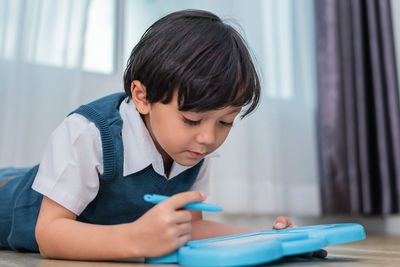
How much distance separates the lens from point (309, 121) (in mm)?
1947

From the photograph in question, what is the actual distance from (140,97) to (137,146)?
0.30 feet

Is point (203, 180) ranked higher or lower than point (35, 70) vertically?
lower

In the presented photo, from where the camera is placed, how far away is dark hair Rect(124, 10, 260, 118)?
75 centimetres

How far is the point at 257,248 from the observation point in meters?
0.59

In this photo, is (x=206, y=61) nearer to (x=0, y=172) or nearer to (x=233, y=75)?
(x=233, y=75)

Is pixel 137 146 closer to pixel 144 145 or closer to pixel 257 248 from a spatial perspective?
pixel 144 145

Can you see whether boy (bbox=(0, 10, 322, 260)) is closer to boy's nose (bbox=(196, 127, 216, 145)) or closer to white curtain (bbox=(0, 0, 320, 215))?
boy's nose (bbox=(196, 127, 216, 145))

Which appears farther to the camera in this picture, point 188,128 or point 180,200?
point 188,128

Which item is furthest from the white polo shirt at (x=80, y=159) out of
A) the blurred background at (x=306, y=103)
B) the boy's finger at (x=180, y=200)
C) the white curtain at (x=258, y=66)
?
the blurred background at (x=306, y=103)

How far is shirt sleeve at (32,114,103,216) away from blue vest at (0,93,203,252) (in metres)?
0.02

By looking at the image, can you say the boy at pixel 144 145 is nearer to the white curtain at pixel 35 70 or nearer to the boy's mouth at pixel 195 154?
the boy's mouth at pixel 195 154

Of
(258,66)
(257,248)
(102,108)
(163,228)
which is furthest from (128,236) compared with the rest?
(258,66)

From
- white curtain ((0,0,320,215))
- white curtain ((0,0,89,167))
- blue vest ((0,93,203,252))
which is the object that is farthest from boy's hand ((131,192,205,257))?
white curtain ((0,0,89,167))

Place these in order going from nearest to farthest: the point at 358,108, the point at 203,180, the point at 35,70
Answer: the point at 203,180, the point at 35,70, the point at 358,108
